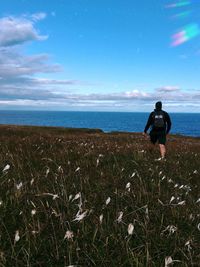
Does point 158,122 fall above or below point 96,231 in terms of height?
above

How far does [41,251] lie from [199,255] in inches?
68.5

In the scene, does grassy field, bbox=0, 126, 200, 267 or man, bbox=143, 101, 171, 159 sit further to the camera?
man, bbox=143, 101, 171, 159

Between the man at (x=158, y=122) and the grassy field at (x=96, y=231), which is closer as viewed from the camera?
the grassy field at (x=96, y=231)

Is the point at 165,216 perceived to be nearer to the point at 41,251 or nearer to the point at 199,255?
the point at 199,255

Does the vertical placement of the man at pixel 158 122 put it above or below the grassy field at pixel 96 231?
above

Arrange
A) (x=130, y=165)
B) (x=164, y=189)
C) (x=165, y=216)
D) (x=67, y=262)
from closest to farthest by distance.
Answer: (x=67, y=262) < (x=165, y=216) < (x=164, y=189) < (x=130, y=165)

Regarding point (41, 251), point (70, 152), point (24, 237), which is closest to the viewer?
point (41, 251)

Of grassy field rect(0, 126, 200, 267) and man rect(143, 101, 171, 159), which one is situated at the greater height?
man rect(143, 101, 171, 159)

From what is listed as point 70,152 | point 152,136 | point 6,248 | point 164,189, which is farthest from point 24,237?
point 152,136

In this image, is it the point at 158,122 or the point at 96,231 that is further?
the point at 158,122

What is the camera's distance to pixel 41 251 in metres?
3.90

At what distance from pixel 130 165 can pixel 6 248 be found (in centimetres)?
733

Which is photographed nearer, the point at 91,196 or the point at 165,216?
the point at 165,216

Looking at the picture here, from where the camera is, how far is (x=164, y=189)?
300 inches
